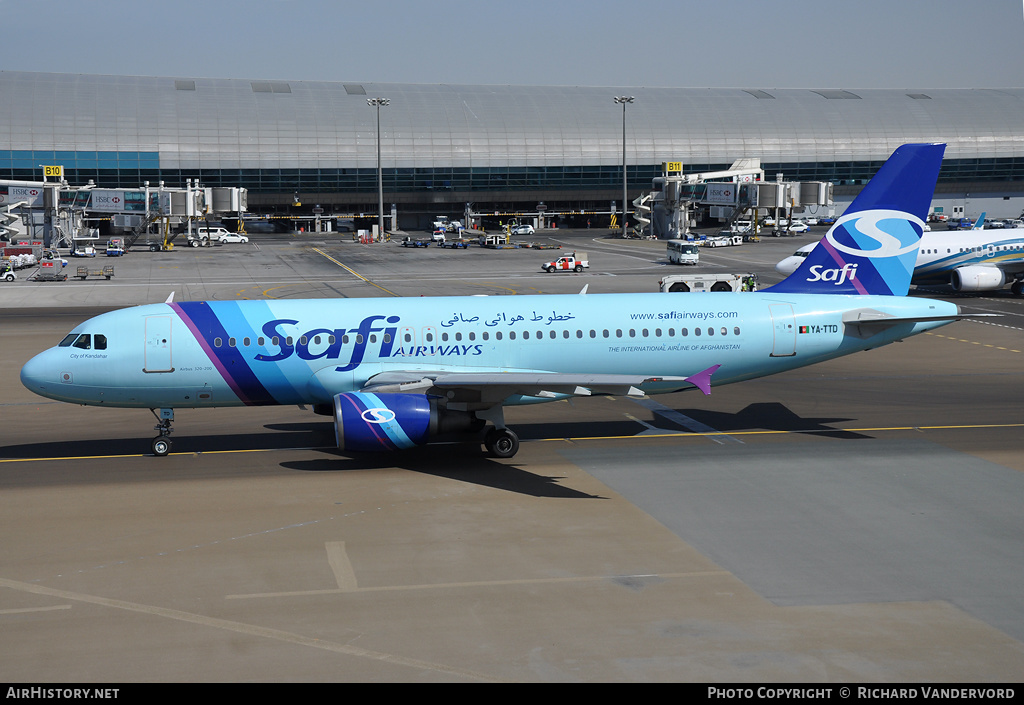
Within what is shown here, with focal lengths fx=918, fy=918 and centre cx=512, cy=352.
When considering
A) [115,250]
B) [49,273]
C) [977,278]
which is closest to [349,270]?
[49,273]

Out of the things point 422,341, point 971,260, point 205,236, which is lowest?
point 422,341

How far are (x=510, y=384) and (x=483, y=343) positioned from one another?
3.55 meters

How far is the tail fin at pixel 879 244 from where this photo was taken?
104ft

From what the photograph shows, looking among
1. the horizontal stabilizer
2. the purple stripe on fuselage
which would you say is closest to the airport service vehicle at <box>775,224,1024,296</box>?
the horizontal stabilizer

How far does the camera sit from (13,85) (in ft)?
485

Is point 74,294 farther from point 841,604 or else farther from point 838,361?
point 841,604

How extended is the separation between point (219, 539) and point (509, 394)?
9.11 metres

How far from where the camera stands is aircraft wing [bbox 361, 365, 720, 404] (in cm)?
2516

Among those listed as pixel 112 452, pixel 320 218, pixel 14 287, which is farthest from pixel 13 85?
pixel 112 452

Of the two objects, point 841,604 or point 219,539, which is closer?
point 841,604

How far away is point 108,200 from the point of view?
127 meters

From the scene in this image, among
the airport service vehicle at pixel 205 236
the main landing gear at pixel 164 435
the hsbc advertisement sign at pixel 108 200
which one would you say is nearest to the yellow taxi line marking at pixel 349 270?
→ the airport service vehicle at pixel 205 236

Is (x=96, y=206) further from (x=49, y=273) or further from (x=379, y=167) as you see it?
(x=379, y=167)

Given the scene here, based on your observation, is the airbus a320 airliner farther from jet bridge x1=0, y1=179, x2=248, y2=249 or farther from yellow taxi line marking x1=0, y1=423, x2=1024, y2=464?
jet bridge x1=0, y1=179, x2=248, y2=249
